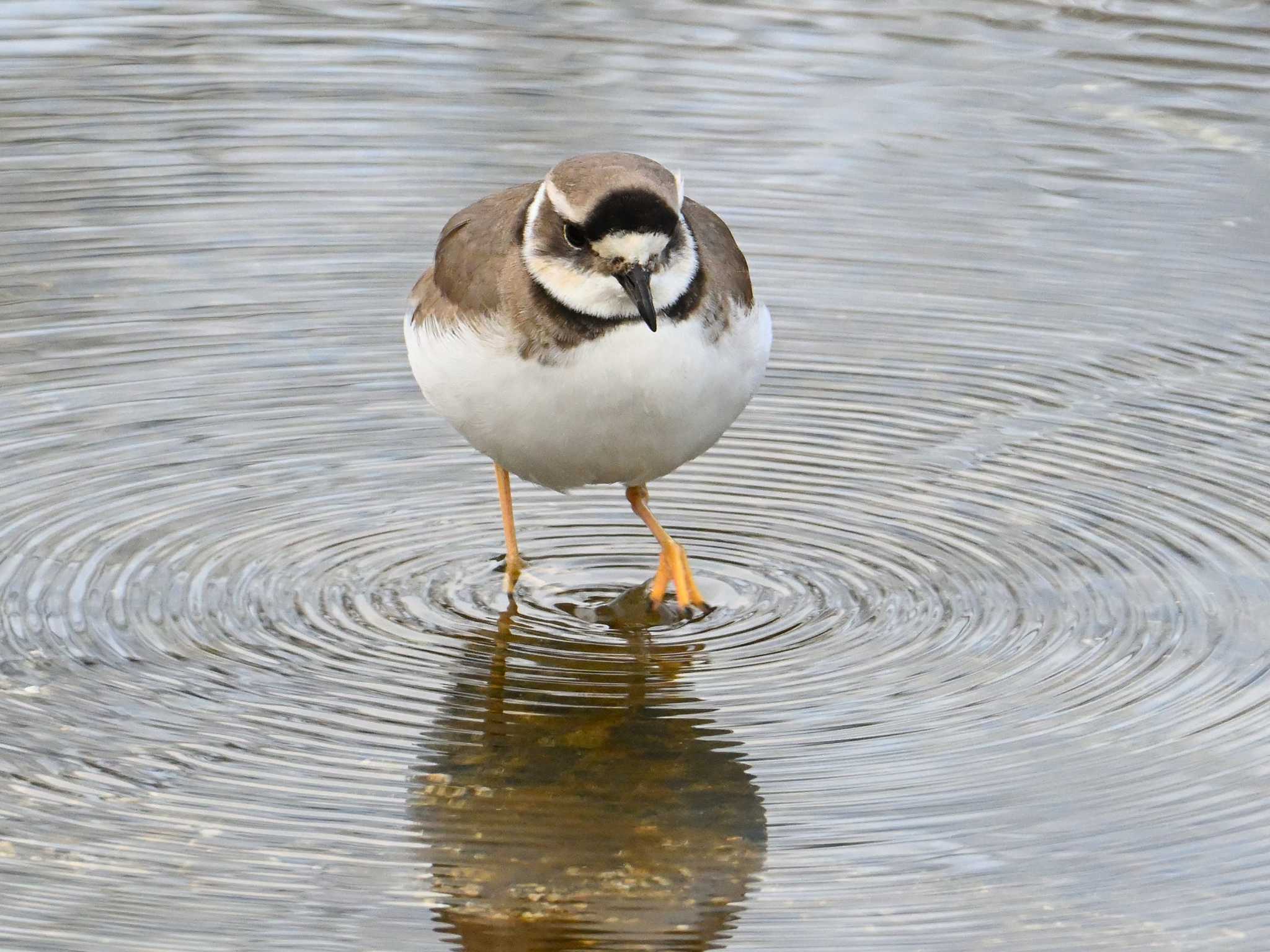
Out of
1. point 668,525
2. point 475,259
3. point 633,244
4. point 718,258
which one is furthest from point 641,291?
point 668,525

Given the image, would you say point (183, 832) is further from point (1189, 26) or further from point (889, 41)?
point (1189, 26)

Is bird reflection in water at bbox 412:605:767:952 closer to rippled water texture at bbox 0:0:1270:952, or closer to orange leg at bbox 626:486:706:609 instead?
rippled water texture at bbox 0:0:1270:952

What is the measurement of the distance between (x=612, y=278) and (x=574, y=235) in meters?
0.21


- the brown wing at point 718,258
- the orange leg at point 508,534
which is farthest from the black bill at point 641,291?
the orange leg at point 508,534

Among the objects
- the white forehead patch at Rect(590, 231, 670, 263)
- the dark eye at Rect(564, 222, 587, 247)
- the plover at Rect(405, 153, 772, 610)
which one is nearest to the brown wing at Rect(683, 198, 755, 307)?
the plover at Rect(405, 153, 772, 610)

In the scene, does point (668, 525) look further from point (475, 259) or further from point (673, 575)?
point (475, 259)

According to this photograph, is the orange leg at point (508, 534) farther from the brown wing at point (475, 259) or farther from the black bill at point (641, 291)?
Result: the black bill at point (641, 291)

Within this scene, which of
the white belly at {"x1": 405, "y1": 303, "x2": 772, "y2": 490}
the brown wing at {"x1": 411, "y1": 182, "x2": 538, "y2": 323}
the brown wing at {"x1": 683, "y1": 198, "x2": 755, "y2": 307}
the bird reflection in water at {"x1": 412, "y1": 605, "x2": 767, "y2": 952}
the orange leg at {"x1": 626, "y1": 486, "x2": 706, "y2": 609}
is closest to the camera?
the bird reflection in water at {"x1": 412, "y1": 605, "x2": 767, "y2": 952}

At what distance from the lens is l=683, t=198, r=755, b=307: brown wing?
738 cm

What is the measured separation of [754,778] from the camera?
6.66 metres

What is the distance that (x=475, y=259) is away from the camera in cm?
783

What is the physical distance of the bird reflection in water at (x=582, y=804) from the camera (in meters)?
5.84

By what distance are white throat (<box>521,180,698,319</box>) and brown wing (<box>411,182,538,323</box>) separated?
245 millimetres

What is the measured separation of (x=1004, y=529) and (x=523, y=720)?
7.97ft
